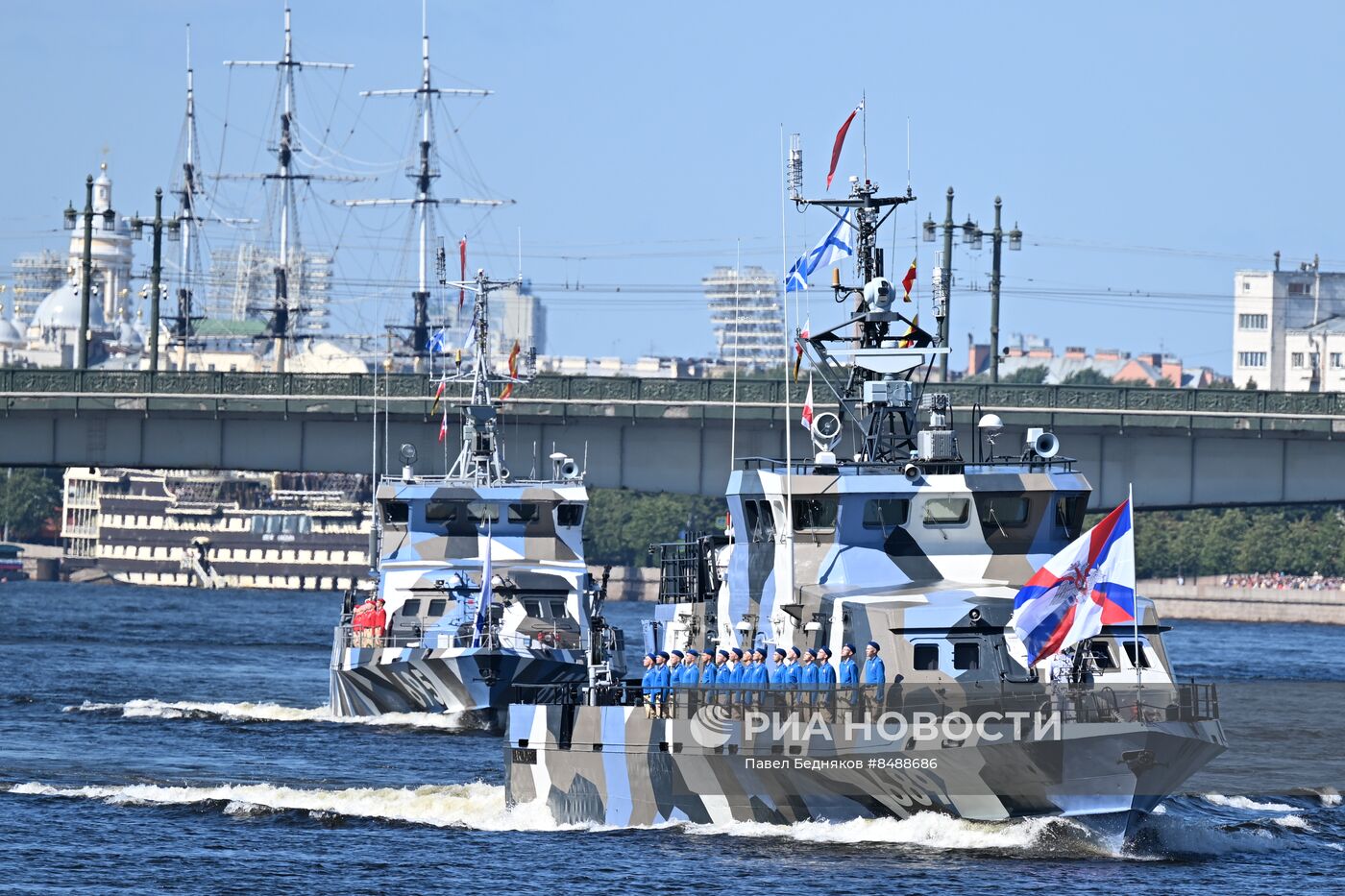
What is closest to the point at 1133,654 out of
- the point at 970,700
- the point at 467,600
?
the point at 970,700

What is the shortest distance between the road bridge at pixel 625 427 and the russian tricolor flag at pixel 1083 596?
47581mm

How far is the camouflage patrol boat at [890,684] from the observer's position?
1409 inches

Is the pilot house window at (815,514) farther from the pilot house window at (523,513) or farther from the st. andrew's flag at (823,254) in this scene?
the pilot house window at (523,513)

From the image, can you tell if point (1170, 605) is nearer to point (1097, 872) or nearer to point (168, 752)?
point (168, 752)

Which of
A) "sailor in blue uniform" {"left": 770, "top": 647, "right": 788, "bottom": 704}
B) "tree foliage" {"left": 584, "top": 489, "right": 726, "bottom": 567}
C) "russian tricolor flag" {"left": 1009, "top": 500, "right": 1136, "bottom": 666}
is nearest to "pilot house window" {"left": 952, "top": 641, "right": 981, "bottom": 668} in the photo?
"russian tricolor flag" {"left": 1009, "top": 500, "right": 1136, "bottom": 666}

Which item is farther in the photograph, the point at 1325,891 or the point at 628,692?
the point at 628,692

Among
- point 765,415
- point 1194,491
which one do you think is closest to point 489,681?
point 765,415

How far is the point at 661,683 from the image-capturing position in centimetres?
3962

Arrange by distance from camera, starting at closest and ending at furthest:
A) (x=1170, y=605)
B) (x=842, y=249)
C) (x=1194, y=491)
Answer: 1. (x=842, y=249)
2. (x=1194, y=491)
3. (x=1170, y=605)

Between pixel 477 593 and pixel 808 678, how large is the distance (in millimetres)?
24015

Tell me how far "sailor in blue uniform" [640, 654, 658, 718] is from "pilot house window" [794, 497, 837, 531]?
10.7 ft

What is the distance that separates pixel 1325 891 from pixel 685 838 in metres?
9.43

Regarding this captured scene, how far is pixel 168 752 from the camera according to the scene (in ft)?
174

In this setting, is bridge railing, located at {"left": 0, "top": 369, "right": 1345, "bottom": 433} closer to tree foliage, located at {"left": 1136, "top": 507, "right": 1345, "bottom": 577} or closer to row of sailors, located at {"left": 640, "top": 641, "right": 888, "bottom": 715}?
row of sailors, located at {"left": 640, "top": 641, "right": 888, "bottom": 715}
